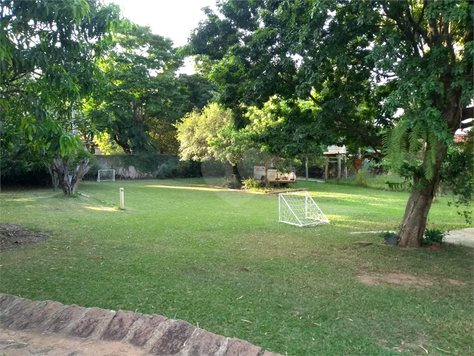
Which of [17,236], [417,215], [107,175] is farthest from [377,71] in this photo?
[107,175]

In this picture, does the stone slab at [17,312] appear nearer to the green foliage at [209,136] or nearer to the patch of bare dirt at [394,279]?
the patch of bare dirt at [394,279]

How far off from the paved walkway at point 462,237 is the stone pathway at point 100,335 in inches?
242

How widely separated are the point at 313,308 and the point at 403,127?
2.01 meters

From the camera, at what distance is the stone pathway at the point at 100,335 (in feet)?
10.0

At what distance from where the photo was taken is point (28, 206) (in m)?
12.3

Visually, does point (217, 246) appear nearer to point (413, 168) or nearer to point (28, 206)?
point (413, 168)

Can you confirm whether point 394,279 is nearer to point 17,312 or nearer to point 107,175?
point 17,312

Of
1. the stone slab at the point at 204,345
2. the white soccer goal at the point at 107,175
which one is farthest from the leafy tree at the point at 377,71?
the white soccer goal at the point at 107,175

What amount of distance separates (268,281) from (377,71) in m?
3.60

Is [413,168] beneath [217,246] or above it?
above

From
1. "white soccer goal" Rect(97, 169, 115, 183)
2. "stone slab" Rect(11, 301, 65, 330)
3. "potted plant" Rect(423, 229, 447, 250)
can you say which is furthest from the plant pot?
"white soccer goal" Rect(97, 169, 115, 183)

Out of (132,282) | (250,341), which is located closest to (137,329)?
(250,341)

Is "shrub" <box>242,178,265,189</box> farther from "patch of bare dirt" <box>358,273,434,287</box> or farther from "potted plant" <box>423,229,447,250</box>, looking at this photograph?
"patch of bare dirt" <box>358,273,434,287</box>

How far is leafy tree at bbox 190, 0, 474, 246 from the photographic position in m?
4.17
